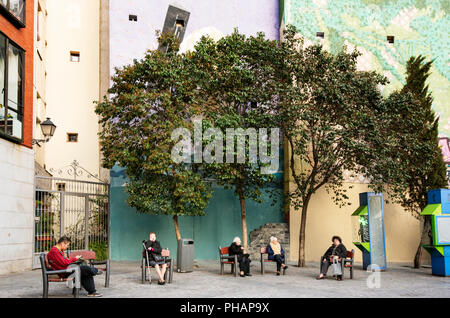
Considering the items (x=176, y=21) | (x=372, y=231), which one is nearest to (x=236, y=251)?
(x=372, y=231)

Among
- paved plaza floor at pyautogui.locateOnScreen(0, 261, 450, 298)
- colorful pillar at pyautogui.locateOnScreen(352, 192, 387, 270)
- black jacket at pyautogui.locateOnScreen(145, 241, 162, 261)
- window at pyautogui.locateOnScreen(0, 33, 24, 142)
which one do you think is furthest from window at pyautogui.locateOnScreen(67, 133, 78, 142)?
colorful pillar at pyautogui.locateOnScreen(352, 192, 387, 270)

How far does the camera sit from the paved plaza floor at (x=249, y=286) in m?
10.6

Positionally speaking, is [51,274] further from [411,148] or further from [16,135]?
[411,148]

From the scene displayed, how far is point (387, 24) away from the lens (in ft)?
73.8

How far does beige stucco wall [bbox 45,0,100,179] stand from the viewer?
22.6 m

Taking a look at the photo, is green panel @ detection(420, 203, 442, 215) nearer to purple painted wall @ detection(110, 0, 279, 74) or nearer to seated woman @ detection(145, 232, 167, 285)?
seated woman @ detection(145, 232, 167, 285)

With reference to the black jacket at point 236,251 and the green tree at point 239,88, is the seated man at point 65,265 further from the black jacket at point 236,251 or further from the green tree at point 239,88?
the green tree at point 239,88

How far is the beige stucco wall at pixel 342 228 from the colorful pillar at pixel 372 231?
318cm

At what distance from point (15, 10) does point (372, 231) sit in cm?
1379

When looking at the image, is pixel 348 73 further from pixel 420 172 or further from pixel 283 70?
pixel 420 172

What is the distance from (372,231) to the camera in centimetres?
1691

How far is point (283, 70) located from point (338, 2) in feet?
22.3

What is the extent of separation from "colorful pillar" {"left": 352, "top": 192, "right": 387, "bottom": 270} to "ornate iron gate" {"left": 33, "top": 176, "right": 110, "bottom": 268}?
32.3 feet
